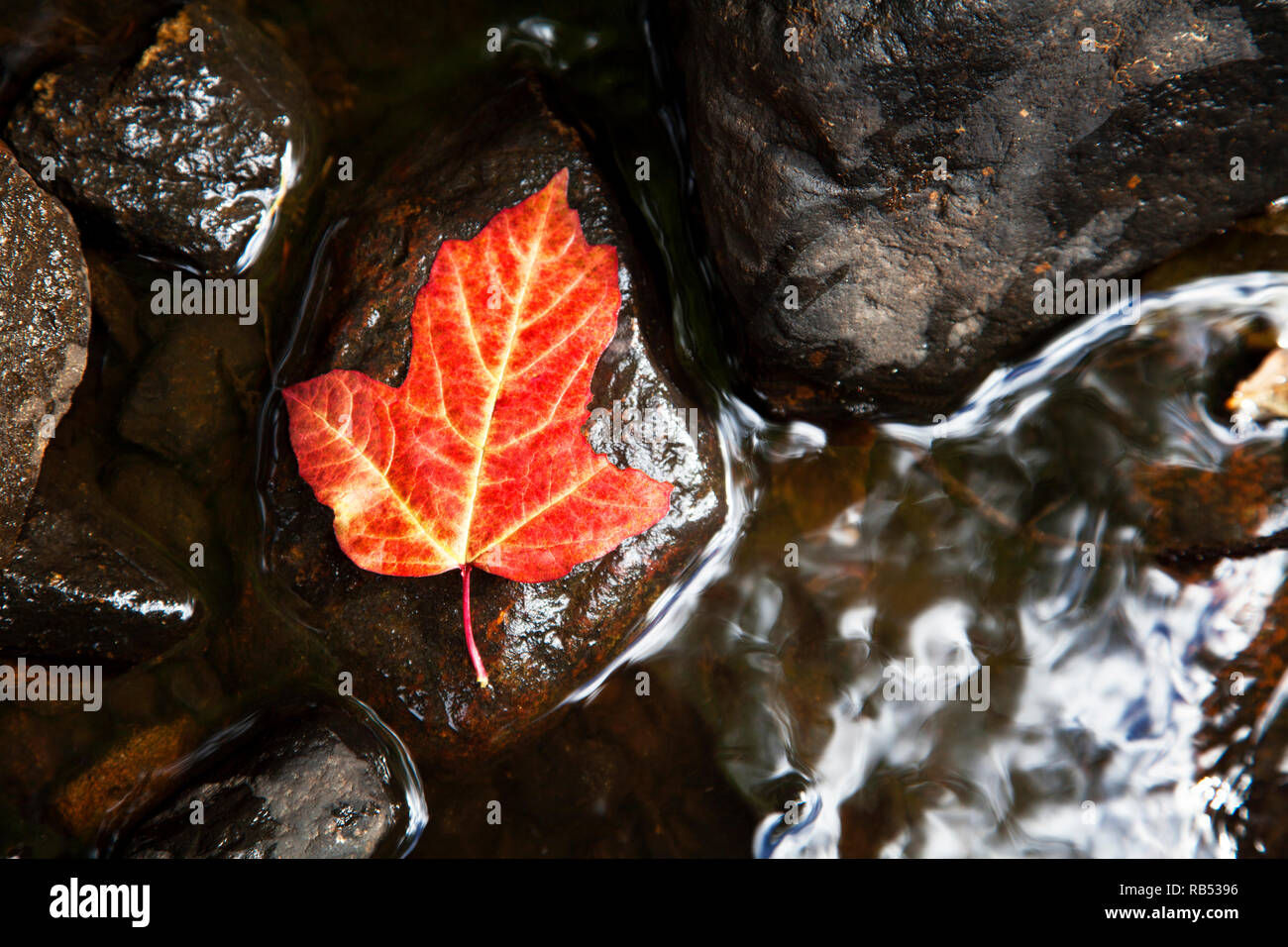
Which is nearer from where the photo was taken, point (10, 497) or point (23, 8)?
point (10, 497)

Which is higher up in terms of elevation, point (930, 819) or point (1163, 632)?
point (1163, 632)

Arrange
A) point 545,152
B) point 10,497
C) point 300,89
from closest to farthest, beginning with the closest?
1. point 10,497
2. point 545,152
3. point 300,89

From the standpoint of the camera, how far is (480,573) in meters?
2.81

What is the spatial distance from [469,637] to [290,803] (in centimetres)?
86

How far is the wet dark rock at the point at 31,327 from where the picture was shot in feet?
8.96

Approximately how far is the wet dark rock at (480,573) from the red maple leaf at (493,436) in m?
0.31

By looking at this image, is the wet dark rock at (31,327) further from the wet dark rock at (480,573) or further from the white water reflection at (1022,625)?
the white water reflection at (1022,625)

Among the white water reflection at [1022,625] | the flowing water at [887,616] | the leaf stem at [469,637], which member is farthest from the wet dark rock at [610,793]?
the leaf stem at [469,637]

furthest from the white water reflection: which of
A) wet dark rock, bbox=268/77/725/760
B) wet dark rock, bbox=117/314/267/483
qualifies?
wet dark rock, bbox=117/314/267/483

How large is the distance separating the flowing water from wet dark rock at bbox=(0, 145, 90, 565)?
0.83ft

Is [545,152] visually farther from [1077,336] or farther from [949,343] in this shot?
[1077,336]

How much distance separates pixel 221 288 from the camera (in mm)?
3168

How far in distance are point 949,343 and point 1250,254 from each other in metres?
1.29

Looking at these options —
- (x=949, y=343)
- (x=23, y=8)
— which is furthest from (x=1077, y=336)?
(x=23, y=8)
